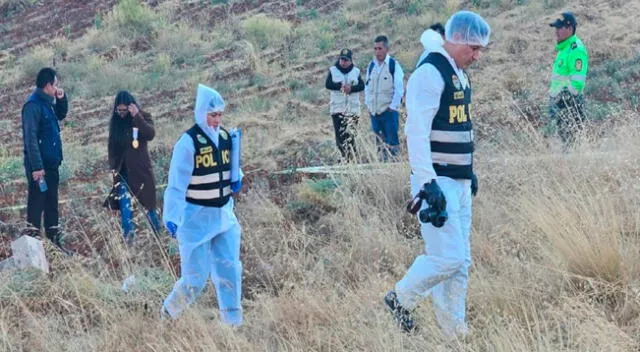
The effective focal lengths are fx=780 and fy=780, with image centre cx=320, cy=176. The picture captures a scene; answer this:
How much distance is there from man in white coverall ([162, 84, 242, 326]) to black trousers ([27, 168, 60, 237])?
2.68 m

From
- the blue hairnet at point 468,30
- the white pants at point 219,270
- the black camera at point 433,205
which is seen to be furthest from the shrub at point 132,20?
the black camera at point 433,205

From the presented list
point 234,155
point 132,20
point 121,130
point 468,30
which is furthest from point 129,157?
point 132,20

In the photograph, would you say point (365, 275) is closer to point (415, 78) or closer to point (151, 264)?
point (415, 78)

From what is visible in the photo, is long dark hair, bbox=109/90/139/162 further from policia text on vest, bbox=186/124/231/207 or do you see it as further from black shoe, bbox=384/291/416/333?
black shoe, bbox=384/291/416/333

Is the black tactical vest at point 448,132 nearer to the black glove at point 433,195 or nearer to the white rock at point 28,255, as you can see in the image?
the black glove at point 433,195

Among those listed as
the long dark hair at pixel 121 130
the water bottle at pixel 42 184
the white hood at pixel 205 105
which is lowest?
the water bottle at pixel 42 184

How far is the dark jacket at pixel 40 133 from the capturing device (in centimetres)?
695

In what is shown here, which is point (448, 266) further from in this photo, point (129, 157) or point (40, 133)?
point (40, 133)

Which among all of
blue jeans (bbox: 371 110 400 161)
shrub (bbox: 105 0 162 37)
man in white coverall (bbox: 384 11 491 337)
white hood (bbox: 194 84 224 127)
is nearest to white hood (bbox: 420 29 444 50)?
man in white coverall (bbox: 384 11 491 337)

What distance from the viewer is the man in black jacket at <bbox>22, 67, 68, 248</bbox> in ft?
22.9

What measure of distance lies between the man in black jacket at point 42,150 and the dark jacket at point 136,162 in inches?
21.2

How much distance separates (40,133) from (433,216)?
457 cm

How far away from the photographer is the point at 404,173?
283 inches

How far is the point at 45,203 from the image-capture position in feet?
23.9
